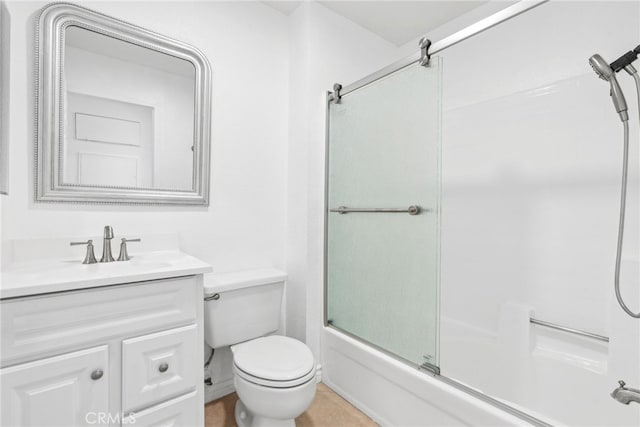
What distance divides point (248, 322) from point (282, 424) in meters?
0.49

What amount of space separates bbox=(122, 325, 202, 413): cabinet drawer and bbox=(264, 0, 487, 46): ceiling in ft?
6.31

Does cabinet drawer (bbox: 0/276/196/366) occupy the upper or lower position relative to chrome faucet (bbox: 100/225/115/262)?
lower

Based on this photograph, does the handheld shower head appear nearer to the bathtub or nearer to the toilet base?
the bathtub

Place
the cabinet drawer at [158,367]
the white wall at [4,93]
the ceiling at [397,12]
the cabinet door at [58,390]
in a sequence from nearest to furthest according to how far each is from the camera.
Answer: the cabinet door at [58,390], the cabinet drawer at [158,367], the white wall at [4,93], the ceiling at [397,12]

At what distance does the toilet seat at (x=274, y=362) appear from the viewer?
128 centimetres

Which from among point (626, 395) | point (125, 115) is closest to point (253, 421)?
point (626, 395)

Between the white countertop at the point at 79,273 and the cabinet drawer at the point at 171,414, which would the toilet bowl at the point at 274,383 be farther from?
the white countertop at the point at 79,273

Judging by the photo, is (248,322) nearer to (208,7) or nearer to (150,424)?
(150,424)

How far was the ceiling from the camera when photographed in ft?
6.34

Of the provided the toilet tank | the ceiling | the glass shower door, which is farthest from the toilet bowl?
the ceiling

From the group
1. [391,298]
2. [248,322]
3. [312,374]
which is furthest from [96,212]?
[391,298]

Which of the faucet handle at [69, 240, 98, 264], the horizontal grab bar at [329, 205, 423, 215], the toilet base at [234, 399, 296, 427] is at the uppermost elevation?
the horizontal grab bar at [329, 205, 423, 215]

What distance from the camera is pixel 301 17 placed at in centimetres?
193

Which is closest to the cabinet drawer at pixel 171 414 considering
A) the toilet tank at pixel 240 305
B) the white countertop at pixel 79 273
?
the toilet tank at pixel 240 305
